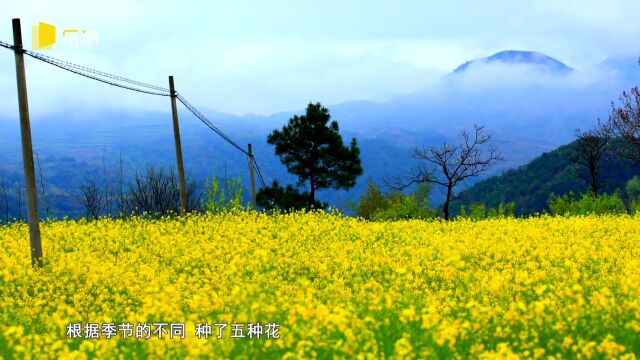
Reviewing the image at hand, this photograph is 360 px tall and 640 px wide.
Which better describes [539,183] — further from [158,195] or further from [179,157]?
[179,157]

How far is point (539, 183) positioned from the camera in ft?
452

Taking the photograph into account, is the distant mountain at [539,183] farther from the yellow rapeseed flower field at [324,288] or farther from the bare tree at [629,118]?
the yellow rapeseed flower field at [324,288]

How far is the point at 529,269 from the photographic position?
1797cm

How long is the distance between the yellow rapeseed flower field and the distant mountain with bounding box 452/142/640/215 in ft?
333

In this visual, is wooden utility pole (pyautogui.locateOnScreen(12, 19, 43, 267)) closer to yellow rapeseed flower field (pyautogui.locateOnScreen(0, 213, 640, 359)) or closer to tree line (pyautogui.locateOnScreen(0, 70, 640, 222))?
yellow rapeseed flower field (pyautogui.locateOnScreen(0, 213, 640, 359))

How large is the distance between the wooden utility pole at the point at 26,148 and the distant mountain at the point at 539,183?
107845 millimetres

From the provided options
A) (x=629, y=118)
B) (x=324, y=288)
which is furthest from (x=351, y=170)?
(x=324, y=288)

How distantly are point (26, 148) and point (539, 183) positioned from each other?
130473mm

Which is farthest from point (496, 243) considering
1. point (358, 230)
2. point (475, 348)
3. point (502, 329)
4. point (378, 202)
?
point (378, 202)

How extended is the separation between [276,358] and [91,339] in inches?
146

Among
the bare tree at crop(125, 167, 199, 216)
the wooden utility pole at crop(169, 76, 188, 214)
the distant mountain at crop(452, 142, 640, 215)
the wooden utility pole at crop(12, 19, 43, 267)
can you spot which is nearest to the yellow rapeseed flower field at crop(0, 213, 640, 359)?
the wooden utility pole at crop(12, 19, 43, 267)

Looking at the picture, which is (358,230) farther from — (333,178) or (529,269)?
(333,178)

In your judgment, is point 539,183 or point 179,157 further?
point 539,183

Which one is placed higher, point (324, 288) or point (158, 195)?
point (158, 195)
